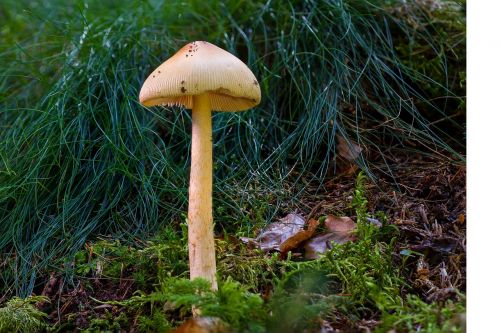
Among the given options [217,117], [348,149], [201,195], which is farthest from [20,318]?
[348,149]

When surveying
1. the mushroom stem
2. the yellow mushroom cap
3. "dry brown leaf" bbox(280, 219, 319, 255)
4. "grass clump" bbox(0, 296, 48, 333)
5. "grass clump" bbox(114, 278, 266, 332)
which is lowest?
"grass clump" bbox(0, 296, 48, 333)

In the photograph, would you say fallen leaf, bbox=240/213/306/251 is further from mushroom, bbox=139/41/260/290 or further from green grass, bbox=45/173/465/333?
mushroom, bbox=139/41/260/290

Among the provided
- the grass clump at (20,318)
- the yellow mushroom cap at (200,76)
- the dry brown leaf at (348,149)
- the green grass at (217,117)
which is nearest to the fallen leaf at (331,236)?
the green grass at (217,117)


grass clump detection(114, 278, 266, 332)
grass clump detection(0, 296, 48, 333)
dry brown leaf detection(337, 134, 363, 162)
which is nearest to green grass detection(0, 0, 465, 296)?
dry brown leaf detection(337, 134, 363, 162)

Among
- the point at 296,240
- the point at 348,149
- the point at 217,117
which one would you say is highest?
the point at 217,117

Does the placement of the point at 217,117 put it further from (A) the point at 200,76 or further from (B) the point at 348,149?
(A) the point at 200,76
